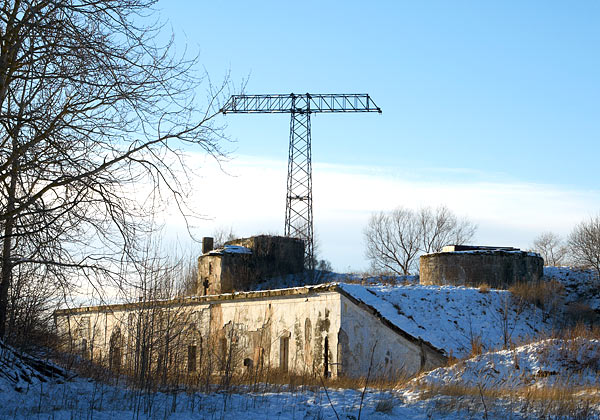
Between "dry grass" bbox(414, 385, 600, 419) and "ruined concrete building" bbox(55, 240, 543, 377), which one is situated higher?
"ruined concrete building" bbox(55, 240, 543, 377)

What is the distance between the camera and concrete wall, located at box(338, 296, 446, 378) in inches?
739

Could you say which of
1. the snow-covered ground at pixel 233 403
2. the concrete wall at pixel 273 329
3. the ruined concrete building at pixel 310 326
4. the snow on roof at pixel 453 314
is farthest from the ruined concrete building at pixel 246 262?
the snow-covered ground at pixel 233 403

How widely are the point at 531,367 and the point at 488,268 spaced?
12.5m

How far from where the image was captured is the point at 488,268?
26.0m

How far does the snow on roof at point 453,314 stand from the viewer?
1961 cm

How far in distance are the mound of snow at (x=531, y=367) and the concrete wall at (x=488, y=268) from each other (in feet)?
36.6

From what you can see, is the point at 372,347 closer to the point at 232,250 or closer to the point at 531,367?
the point at 531,367

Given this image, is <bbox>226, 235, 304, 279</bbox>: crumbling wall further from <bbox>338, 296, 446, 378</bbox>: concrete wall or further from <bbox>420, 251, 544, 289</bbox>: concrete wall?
<bbox>338, 296, 446, 378</bbox>: concrete wall

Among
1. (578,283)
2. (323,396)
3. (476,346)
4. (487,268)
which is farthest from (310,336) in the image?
(578,283)

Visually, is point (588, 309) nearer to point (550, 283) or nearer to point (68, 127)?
point (550, 283)

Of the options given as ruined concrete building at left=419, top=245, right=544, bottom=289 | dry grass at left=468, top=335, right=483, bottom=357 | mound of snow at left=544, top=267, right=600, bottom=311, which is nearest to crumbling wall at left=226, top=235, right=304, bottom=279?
ruined concrete building at left=419, top=245, right=544, bottom=289

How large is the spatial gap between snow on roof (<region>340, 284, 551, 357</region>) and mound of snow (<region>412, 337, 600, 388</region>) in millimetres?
3668

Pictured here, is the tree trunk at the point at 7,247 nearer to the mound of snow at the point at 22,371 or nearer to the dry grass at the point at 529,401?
the mound of snow at the point at 22,371

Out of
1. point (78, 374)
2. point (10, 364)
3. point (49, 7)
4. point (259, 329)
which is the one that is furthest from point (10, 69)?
point (259, 329)
